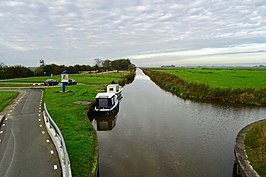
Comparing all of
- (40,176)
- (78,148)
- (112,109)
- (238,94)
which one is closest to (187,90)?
(238,94)

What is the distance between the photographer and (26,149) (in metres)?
12.0

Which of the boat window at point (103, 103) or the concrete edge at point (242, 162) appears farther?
the boat window at point (103, 103)

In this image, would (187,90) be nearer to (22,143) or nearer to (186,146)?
(186,146)

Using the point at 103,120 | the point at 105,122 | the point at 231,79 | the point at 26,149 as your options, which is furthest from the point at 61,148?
the point at 231,79

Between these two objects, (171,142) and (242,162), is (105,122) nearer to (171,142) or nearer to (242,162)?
(171,142)

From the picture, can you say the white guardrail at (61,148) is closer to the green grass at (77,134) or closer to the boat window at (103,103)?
the green grass at (77,134)

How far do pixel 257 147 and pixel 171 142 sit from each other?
20.2ft

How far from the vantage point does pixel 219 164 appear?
13.7 metres

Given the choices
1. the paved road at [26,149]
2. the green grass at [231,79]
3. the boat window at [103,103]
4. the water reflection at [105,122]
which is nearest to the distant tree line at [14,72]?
the green grass at [231,79]

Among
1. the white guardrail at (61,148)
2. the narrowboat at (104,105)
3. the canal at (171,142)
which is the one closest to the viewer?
the white guardrail at (61,148)

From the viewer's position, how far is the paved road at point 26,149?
9.77 metres

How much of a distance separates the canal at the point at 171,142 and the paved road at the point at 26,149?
3.19 meters

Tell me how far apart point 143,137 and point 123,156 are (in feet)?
13.6

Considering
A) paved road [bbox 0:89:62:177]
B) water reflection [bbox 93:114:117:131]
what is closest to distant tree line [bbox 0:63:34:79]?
water reflection [bbox 93:114:117:131]
